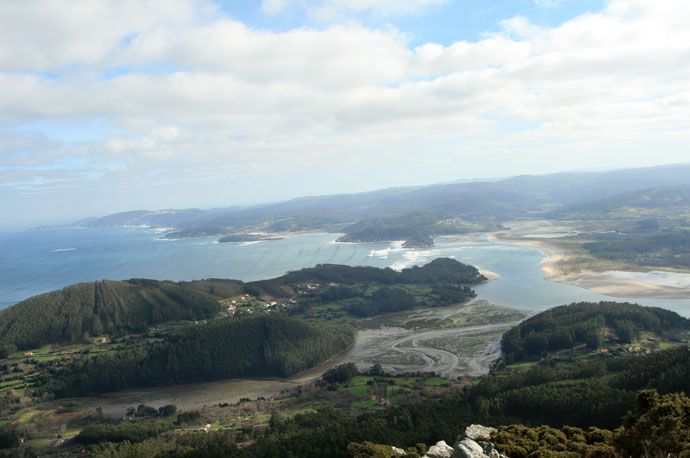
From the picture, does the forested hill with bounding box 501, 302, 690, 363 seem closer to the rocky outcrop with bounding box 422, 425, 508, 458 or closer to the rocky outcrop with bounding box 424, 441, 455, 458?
the rocky outcrop with bounding box 424, 441, 455, 458

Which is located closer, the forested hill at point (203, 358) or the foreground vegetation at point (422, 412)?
the foreground vegetation at point (422, 412)

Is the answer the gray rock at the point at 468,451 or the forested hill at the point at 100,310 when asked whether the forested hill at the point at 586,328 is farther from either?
the forested hill at the point at 100,310

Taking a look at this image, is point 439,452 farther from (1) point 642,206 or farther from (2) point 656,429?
(1) point 642,206

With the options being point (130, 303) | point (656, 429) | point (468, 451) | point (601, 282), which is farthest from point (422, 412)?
point (601, 282)

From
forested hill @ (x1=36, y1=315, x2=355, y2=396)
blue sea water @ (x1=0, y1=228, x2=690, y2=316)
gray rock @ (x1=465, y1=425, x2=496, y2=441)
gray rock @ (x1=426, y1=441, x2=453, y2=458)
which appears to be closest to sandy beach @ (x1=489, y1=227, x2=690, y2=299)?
blue sea water @ (x1=0, y1=228, x2=690, y2=316)

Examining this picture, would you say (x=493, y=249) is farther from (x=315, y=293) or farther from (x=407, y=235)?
(x=315, y=293)

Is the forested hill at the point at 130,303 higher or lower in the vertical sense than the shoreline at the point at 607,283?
higher

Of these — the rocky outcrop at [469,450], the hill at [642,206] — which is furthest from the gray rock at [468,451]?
the hill at [642,206]

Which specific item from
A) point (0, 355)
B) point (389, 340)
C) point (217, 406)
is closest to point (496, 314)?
point (389, 340)
